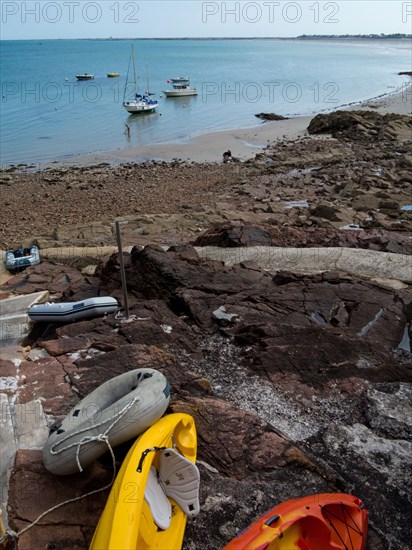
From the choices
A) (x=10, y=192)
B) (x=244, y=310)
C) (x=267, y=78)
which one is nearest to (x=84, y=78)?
(x=267, y=78)

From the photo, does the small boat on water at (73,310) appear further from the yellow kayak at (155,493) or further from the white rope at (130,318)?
the yellow kayak at (155,493)

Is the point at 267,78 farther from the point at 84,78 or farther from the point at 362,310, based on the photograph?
the point at 362,310

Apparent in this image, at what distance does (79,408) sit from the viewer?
208 inches

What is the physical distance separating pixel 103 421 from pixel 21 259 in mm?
8223

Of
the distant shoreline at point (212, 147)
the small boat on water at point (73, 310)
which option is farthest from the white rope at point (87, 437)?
the distant shoreline at point (212, 147)

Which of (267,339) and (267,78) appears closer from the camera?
(267,339)

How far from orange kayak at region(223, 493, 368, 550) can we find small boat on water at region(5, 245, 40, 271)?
9231 millimetres

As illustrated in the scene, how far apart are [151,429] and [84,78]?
77.7 meters

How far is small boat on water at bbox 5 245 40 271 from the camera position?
1214cm

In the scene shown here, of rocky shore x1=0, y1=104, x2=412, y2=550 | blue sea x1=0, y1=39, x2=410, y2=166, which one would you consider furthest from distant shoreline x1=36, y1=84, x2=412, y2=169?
rocky shore x1=0, y1=104, x2=412, y2=550

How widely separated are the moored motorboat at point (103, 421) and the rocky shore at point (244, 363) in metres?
0.27

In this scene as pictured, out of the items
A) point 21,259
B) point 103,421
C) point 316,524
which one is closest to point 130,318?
point 103,421

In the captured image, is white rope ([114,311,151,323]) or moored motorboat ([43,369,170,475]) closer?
moored motorboat ([43,369,170,475])

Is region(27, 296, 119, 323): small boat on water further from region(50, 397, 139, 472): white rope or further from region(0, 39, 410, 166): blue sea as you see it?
region(0, 39, 410, 166): blue sea
